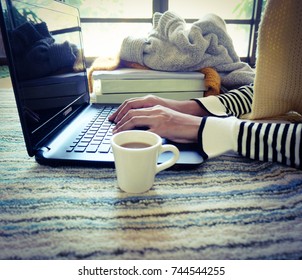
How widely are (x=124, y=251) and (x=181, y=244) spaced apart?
0.06 metres

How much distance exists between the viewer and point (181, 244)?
247mm

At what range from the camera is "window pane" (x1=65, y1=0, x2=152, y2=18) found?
1896mm

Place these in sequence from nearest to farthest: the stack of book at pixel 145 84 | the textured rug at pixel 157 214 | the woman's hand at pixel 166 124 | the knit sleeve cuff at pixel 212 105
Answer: the textured rug at pixel 157 214 < the woman's hand at pixel 166 124 < the knit sleeve cuff at pixel 212 105 < the stack of book at pixel 145 84

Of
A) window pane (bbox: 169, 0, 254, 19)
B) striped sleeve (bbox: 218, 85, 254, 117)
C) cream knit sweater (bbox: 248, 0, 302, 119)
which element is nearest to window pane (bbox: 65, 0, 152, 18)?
window pane (bbox: 169, 0, 254, 19)

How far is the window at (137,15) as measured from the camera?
190cm

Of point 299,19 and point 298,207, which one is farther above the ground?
point 299,19

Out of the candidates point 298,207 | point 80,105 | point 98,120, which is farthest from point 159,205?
point 80,105

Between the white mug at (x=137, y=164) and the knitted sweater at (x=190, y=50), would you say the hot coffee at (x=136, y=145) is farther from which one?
the knitted sweater at (x=190, y=50)

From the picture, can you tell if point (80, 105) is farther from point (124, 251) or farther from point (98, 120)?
point (124, 251)

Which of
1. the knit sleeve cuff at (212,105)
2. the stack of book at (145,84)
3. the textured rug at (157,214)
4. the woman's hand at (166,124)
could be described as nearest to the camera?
the textured rug at (157,214)

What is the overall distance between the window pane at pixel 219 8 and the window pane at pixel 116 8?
250 mm

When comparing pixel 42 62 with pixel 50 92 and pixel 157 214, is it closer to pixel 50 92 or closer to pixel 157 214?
pixel 50 92

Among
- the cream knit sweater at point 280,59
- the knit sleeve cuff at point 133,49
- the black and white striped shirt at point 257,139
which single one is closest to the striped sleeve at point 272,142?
the black and white striped shirt at point 257,139

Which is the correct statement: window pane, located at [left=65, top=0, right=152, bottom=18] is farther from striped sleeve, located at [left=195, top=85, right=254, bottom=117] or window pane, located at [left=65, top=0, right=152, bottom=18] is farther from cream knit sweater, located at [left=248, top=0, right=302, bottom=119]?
cream knit sweater, located at [left=248, top=0, right=302, bottom=119]
